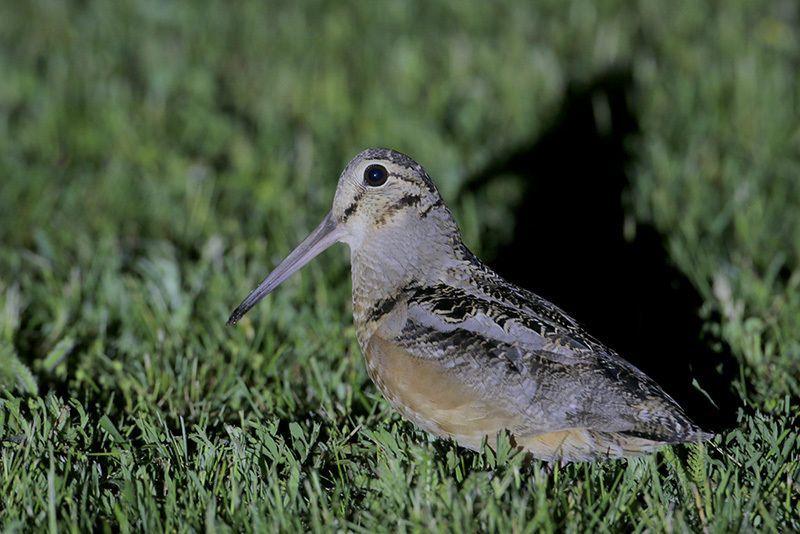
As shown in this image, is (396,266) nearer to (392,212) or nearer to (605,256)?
(392,212)

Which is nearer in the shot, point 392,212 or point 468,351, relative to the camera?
point 468,351

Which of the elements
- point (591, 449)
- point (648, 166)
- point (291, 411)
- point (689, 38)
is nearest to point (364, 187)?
point (291, 411)

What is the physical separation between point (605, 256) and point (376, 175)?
190 cm

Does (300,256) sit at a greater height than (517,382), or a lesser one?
greater

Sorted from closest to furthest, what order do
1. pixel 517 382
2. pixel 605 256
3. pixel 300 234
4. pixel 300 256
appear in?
pixel 517 382, pixel 300 256, pixel 605 256, pixel 300 234

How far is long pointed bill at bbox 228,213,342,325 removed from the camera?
4.29m

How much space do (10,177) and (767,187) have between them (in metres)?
4.40

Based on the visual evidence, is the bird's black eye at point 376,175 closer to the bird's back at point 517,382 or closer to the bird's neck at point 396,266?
the bird's neck at point 396,266

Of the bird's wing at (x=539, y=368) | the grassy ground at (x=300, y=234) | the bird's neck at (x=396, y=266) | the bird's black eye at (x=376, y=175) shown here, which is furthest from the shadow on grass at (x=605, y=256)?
the bird's black eye at (x=376, y=175)

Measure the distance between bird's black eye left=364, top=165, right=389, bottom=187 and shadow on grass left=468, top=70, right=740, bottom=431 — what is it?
1.35m

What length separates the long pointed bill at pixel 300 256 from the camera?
14.1 feet

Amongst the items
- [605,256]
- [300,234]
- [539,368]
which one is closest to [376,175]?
[539,368]

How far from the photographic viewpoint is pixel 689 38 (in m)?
7.75

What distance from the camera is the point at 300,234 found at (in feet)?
18.7
